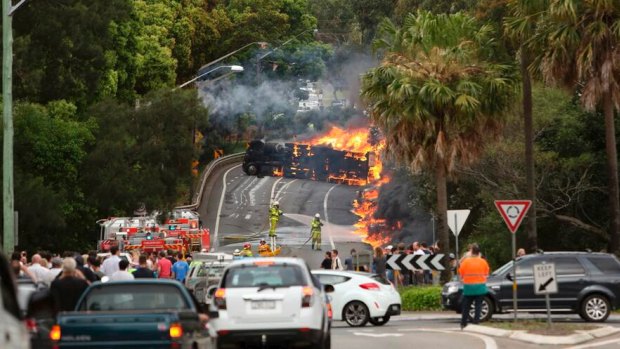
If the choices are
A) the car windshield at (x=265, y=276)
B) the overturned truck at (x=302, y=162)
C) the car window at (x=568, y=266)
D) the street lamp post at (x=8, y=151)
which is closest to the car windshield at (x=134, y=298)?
the car windshield at (x=265, y=276)

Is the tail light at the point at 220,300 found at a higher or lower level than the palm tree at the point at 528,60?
lower

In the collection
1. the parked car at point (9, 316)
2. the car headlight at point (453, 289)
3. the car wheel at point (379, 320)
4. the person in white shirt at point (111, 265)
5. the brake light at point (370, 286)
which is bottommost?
the car wheel at point (379, 320)

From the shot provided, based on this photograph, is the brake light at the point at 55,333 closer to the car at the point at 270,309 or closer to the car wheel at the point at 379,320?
the car at the point at 270,309

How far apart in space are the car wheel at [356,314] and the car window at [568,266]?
4.14m

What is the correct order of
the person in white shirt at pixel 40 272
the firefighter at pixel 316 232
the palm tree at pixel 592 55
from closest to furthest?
the person in white shirt at pixel 40 272
the palm tree at pixel 592 55
the firefighter at pixel 316 232

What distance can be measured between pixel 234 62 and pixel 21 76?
46942 mm

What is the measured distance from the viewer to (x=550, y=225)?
49.0m

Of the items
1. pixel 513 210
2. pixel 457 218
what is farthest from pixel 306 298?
pixel 457 218

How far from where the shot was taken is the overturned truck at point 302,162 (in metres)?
83.4

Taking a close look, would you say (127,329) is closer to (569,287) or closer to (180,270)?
(569,287)

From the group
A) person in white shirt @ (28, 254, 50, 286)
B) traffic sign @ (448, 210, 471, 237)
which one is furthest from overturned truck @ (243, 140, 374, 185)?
person in white shirt @ (28, 254, 50, 286)

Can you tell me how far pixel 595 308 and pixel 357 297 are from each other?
4.97 m

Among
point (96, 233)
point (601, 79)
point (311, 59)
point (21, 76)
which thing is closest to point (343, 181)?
point (311, 59)

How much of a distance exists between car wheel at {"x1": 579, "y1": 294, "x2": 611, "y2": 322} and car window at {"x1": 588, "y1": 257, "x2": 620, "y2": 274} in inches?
23.9
